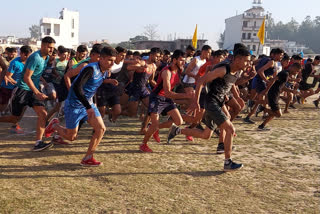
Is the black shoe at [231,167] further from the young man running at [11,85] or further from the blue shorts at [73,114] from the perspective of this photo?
the young man running at [11,85]

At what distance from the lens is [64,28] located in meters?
71.9

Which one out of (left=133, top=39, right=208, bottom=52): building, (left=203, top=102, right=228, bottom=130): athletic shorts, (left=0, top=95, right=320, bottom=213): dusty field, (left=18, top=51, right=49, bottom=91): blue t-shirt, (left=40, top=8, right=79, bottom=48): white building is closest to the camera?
(left=0, top=95, right=320, bottom=213): dusty field

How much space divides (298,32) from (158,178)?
138352 millimetres

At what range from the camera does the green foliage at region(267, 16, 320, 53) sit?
122000mm

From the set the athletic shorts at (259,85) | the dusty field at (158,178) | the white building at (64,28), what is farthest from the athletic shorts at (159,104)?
the white building at (64,28)

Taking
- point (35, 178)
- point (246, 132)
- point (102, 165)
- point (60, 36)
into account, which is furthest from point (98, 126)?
point (60, 36)

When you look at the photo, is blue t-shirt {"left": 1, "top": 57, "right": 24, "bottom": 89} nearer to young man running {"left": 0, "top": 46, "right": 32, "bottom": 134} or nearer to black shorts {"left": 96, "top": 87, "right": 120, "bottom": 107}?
A: young man running {"left": 0, "top": 46, "right": 32, "bottom": 134}

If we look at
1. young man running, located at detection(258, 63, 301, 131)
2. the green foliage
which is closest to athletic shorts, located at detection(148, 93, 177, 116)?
young man running, located at detection(258, 63, 301, 131)

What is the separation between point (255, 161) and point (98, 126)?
284 cm

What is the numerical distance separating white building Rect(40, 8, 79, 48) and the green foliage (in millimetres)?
86173

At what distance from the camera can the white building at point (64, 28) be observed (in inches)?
2729

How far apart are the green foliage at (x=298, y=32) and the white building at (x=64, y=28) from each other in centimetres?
8617

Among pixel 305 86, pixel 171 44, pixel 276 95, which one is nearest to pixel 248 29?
pixel 171 44

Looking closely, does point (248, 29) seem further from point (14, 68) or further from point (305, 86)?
point (14, 68)
